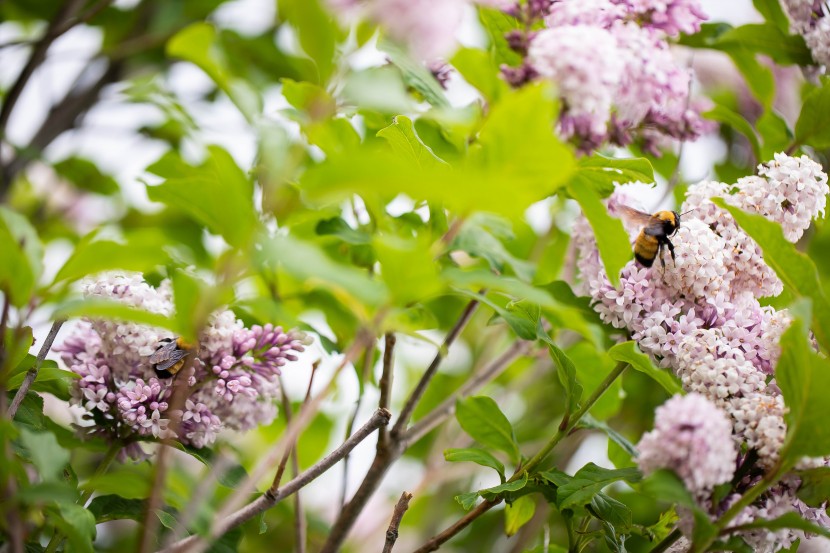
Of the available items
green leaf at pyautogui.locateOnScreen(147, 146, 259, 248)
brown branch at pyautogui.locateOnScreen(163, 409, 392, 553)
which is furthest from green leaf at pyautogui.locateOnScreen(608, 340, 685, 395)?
green leaf at pyautogui.locateOnScreen(147, 146, 259, 248)

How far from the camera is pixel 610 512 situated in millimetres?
813

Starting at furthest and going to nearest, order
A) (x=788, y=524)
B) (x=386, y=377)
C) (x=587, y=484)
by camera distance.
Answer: (x=386, y=377), (x=587, y=484), (x=788, y=524)

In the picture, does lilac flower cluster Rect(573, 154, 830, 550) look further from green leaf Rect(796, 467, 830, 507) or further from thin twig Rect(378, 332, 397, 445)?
Result: thin twig Rect(378, 332, 397, 445)

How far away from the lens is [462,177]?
0.47 meters

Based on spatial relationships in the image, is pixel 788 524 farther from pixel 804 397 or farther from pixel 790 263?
pixel 790 263

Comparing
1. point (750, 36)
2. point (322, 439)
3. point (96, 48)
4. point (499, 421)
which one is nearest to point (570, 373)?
point (499, 421)

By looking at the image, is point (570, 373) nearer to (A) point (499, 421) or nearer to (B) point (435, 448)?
(A) point (499, 421)

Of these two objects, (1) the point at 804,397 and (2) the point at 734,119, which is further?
(2) the point at 734,119

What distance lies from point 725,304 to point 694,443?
0.74 ft

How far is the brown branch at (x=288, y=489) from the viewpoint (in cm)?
67

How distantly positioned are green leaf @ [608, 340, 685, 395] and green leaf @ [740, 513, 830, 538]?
0.43 ft

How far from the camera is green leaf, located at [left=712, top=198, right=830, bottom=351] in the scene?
72 cm

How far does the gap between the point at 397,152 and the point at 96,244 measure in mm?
298

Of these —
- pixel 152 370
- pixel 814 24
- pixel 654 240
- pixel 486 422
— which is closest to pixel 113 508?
pixel 152 370
